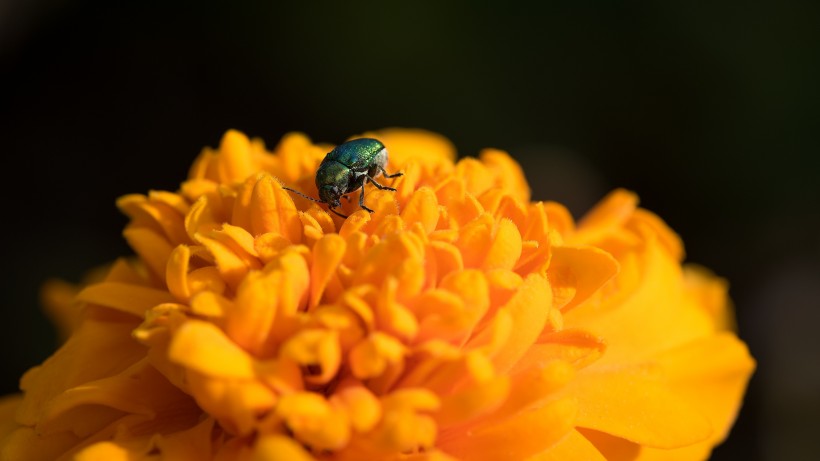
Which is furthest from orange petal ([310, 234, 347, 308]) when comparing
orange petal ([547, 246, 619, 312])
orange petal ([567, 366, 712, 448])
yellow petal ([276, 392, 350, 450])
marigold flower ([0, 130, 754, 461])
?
orange petal ([567, 366, 712, 448])

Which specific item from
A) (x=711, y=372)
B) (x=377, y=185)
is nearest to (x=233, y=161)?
(x=377, y=185)

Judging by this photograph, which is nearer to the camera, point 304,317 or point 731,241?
point 304,317

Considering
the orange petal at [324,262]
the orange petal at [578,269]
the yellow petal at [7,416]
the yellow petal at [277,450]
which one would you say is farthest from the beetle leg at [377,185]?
the yellow petal at [7,416]

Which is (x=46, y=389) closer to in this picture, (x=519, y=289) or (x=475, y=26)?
(x=519, y=289)

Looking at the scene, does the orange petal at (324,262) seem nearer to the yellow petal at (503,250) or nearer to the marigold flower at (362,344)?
the marigold flower at (362,344)

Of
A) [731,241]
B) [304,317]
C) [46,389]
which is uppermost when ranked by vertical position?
[304,317]

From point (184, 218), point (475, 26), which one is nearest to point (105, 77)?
point (475, 26)

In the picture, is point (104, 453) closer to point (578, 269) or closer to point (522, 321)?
point (522, 321)
